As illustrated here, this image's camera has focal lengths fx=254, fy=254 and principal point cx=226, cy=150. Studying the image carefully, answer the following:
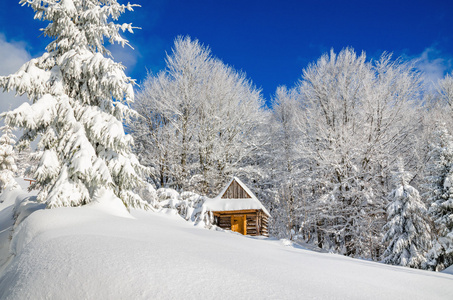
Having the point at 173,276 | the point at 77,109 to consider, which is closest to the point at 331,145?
the point at 77,109

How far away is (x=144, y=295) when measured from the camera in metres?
1.94

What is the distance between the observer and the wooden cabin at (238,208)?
15.4 metres

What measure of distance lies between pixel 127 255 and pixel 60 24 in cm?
840

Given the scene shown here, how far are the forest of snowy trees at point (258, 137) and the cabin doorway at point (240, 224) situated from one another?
3.68 m

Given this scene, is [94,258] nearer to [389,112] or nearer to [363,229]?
[363,229]

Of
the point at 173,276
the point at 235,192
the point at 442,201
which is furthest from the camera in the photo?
the point at 235,192

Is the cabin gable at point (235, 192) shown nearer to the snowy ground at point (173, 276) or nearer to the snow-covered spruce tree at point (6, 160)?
the snowy ground at point (173, 276)

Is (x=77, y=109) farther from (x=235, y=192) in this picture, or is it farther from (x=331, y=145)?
(x=331, y=145)

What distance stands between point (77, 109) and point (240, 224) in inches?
475

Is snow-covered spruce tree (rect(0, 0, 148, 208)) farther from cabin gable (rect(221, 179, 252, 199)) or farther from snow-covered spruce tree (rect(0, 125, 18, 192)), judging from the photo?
snow-covered spruce tree (rect(0, 125, 18, 192))

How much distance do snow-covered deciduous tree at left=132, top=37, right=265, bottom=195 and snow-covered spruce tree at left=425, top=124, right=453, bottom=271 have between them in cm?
1238

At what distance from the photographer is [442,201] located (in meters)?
10.7

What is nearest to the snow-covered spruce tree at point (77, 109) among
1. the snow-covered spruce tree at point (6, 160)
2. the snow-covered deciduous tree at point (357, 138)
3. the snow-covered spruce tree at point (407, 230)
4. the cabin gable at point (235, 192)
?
the cabin gable at point (235, 192)

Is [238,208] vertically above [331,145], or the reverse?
[331,145]
